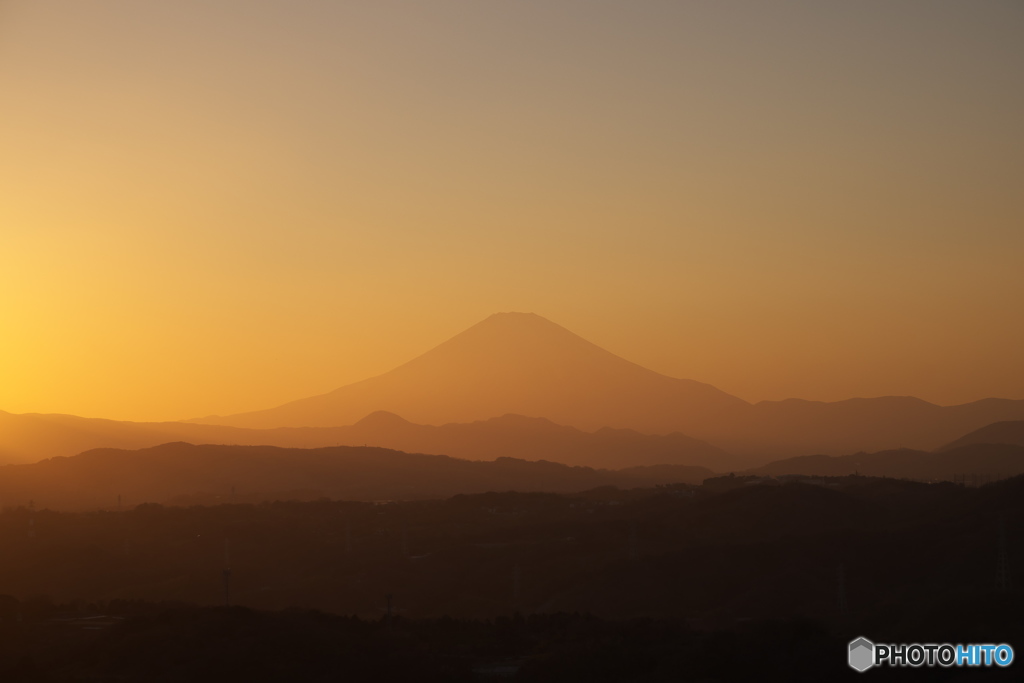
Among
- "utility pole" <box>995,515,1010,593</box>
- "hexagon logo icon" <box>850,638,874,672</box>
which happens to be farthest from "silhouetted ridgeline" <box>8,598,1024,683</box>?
"utility pole" <box>995,515,1010,593</box>

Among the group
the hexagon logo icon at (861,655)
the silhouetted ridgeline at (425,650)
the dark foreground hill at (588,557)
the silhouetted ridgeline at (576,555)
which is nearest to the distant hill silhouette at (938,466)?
the dark foreground hill at (588,557)

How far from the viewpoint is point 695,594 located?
2167 inches

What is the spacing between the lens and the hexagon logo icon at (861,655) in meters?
28.9

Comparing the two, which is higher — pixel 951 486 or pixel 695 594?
pixel 951 486

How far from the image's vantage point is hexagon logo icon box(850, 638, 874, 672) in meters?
28.9

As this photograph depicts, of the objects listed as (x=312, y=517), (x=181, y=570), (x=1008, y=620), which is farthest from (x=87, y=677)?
(x=312, y=517)

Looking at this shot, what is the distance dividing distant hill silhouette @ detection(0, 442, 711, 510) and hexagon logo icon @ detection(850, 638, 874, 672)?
106 m

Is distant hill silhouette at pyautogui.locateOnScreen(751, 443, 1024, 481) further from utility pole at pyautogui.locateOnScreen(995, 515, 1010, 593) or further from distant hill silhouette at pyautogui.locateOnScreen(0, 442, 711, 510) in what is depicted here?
utility pole at pyautogui.locateOnScreen(995, 515, 1010, 593)

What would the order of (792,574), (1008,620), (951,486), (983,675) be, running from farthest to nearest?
(951,486), (792,574), (1008,620), (983,675)

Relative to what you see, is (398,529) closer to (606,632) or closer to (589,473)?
(606,632)

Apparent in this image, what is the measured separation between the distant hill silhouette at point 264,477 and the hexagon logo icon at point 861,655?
10618 cm

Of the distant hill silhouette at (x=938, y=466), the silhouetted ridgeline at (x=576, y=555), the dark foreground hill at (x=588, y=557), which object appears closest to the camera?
the dark foreground hill at (x=588, y=557)

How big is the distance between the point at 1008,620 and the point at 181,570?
53.1m

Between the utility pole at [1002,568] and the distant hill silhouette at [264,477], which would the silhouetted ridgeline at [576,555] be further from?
the distant hill silhouette at [264,477]
